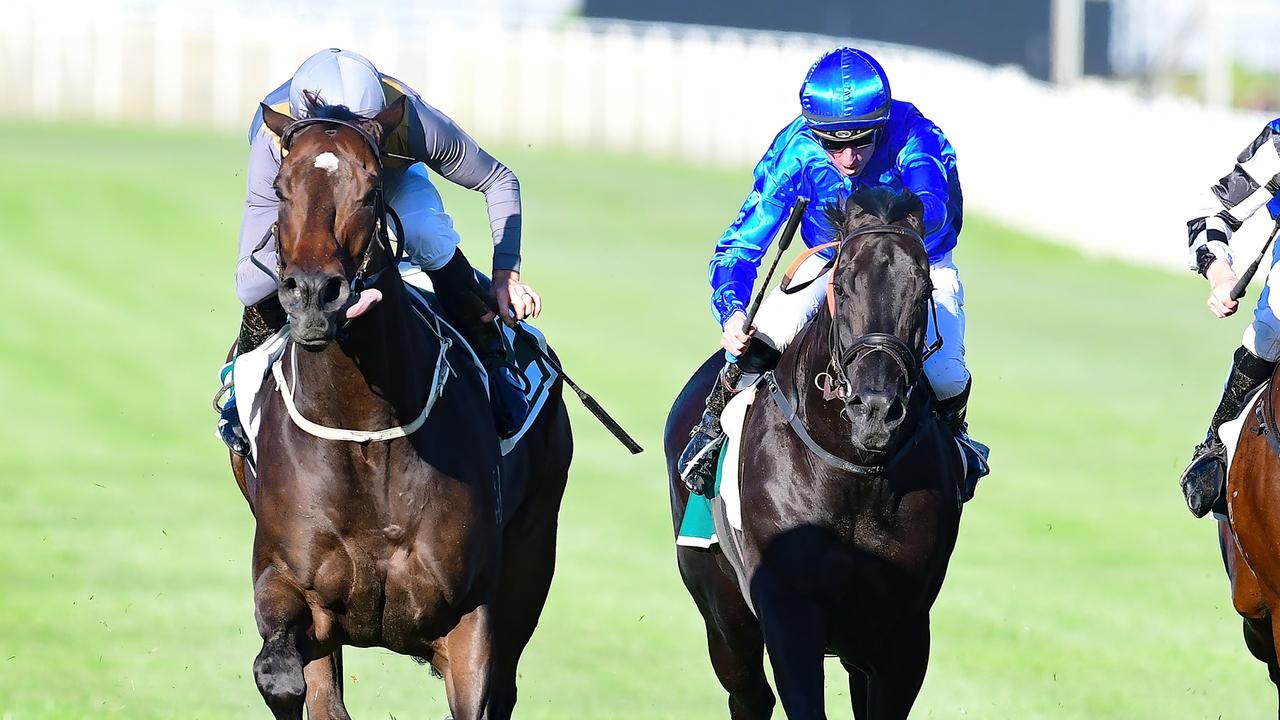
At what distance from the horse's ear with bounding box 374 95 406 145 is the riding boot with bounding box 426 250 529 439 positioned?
3.60 feet

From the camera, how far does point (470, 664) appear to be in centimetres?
655

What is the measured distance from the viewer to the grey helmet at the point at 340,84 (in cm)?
646

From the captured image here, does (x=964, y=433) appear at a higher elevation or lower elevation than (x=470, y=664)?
higher

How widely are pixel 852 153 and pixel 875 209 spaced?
1.83 ft

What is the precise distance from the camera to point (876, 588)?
664 cm

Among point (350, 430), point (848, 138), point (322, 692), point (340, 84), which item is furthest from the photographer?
point (322, 692)

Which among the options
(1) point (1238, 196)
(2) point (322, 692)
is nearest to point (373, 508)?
(2) point (322, 692)

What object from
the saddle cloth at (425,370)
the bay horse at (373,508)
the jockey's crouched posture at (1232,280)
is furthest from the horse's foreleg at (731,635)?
the jockey's crouched posture at (1232,280)

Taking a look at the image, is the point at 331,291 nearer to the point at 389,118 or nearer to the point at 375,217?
the point at 375,217

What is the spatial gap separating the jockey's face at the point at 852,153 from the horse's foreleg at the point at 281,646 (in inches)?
89.2

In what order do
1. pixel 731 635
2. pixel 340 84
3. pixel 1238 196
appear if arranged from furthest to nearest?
pixel 731 635 < pixel 1238 196 < pixel 340 84

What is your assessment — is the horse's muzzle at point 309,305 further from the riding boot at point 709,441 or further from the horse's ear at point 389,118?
the riding boot at point 709,441

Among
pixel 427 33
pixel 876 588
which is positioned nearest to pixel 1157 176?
pixel 427 33

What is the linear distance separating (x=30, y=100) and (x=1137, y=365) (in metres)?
21.7
